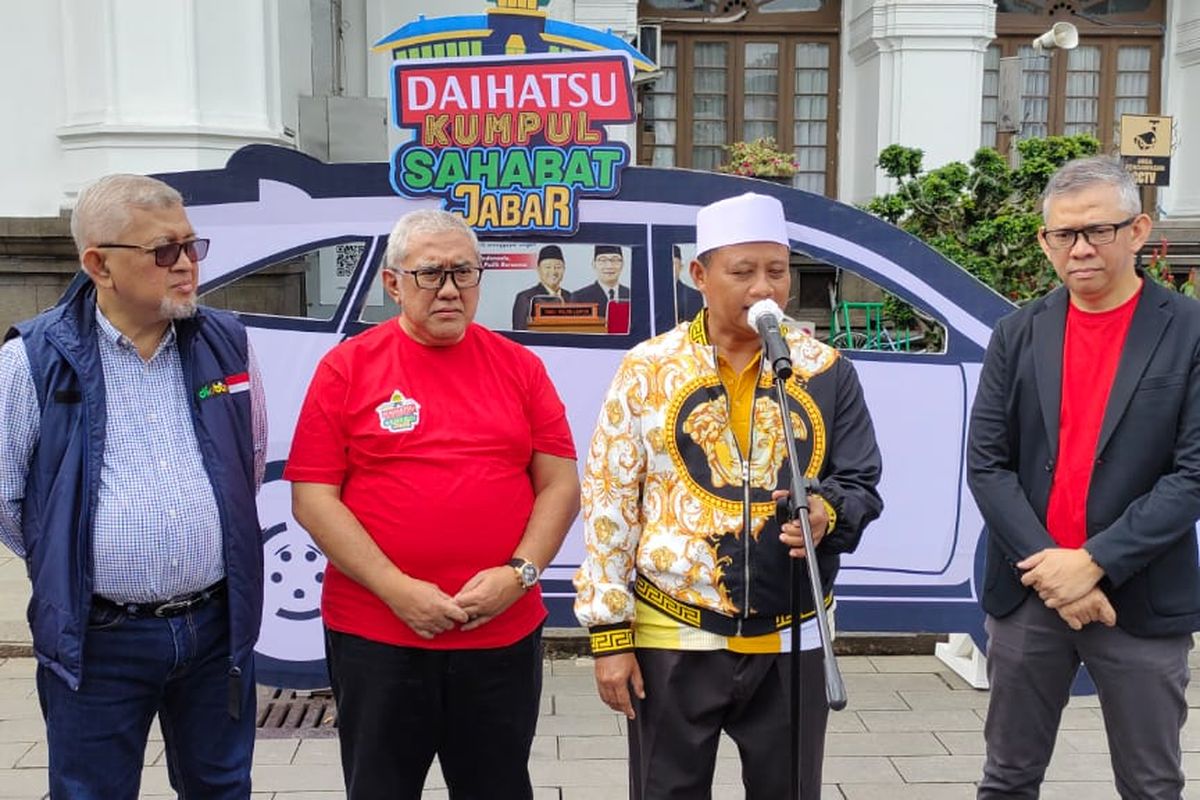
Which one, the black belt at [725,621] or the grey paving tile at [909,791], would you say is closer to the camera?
the black belt at [725,621]

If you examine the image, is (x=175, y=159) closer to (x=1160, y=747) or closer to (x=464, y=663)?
(x=464, y=663)

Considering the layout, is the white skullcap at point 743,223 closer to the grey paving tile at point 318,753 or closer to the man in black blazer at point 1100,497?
the man in black blazer at point 1100,497

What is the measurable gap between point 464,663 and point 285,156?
231 centimetres

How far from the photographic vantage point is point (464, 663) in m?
2.61

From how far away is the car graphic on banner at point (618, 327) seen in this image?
419cm

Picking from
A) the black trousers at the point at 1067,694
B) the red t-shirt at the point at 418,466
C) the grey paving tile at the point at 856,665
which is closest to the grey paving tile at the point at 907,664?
the grey paving tile at the point at 856,665

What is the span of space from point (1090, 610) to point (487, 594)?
145cm

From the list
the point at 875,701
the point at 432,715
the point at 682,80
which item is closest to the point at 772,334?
the point at 432,715

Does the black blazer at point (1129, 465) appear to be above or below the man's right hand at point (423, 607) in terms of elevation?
above

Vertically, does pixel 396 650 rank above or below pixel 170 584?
below

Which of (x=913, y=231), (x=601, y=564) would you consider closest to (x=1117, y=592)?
(x=601, y=564)

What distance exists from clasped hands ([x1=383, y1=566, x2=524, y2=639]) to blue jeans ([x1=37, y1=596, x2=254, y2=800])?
17.8 inches

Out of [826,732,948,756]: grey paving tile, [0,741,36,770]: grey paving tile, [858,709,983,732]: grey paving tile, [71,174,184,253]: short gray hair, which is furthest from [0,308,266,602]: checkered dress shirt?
[858,709,983,732]: grey paving tile

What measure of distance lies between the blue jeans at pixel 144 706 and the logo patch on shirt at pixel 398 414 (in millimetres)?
582
